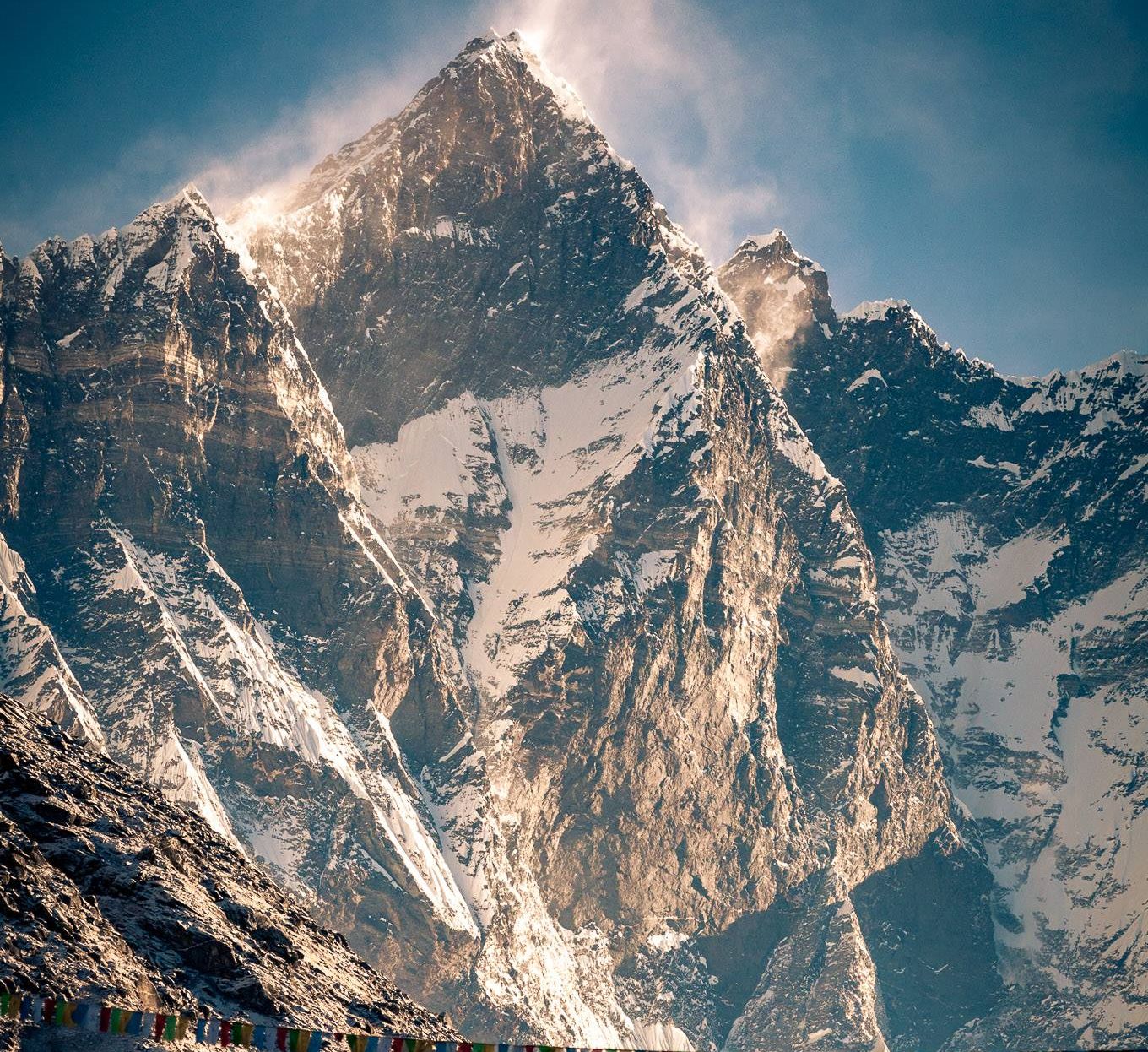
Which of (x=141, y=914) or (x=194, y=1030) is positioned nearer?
(x=194, y=1030)

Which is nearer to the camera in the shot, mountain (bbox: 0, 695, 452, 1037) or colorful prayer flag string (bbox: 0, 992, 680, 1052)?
colorful prayer flag string (bbox: 0, 992, 680, 1052)

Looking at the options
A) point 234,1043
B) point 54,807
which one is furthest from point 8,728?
point 234,1043

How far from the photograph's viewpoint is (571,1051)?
87.6 meters

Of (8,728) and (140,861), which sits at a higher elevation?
(8,728)

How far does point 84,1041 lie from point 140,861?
18.5 meters

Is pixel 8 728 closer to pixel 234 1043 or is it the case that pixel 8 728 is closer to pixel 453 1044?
pixel 234 1043

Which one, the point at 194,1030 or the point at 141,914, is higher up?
the point at 141,914

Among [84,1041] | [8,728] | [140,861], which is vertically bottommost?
[84,1041]

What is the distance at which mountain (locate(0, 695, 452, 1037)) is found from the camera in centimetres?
8862

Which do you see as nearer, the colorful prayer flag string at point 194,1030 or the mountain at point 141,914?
the colorful prayer flag string at point 194,1030

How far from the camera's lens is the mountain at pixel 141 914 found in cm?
8862

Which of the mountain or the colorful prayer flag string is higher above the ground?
the mountain

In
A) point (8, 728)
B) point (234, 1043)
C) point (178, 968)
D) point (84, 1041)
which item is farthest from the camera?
point (8, 728)

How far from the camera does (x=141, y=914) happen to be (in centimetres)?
9694
